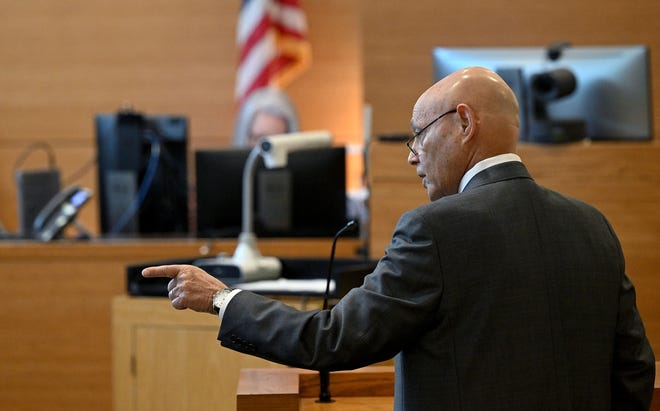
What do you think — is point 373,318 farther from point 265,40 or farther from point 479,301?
point 265,40

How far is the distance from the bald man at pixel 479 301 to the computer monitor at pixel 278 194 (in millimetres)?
2146

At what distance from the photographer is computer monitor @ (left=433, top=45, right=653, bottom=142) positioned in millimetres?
3457

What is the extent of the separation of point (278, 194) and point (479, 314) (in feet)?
7.81

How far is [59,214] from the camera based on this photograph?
13.5ft

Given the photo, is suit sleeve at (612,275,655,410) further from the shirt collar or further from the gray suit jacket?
the shirt collar

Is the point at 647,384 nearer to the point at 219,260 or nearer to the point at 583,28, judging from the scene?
the point at 219,260

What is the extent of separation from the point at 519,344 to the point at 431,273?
7.0 inches

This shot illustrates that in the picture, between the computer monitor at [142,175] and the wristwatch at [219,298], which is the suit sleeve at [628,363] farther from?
the computer monitor at [142,175]

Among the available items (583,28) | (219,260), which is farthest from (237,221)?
(583,28)

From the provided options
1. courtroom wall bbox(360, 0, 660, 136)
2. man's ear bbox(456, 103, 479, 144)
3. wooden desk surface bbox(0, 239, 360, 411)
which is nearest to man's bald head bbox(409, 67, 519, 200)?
man's ear bbox(456, 103, 479, 144)

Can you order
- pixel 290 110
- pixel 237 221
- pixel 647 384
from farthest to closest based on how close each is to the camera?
pixel 290 110 → pixel 237 221 → pixel 647 384

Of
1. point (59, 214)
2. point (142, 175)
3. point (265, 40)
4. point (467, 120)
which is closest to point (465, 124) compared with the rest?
point (467, 120)

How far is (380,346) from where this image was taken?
5.11ft

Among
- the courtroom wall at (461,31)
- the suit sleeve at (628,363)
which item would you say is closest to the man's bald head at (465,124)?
the suit sleeve at (628,363)
